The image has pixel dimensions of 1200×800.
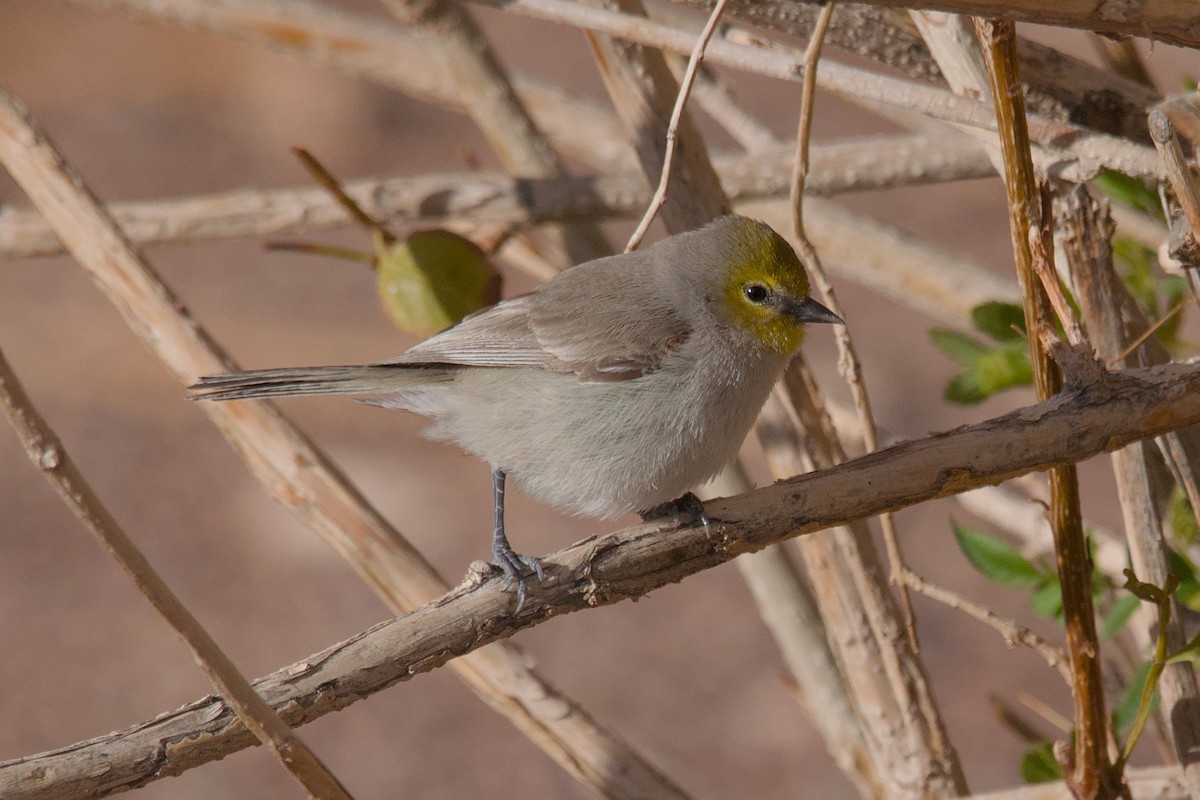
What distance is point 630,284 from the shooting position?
3186mm

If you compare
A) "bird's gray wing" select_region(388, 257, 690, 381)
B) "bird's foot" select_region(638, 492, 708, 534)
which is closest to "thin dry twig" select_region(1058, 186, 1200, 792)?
"bird's foot" select_region(638, 492, 708, 534)

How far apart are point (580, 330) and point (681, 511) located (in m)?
0.66

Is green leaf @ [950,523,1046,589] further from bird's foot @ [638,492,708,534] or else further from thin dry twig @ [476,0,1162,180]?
thin dry twig @ [476,0,1162,180]

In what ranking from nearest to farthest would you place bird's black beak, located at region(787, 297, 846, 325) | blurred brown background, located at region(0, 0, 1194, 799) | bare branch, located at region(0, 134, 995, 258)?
1. bird's black beak, located at region(787, 297, 846, 325)
2. bare branch, located at region(0, 134, 995, 258)
3. blurred brown background, located at region(0, 0, 1194, 799)

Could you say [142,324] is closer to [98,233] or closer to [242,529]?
[98,233]

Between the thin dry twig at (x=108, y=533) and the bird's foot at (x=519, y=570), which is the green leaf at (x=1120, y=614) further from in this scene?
the thin dry twig at (x=108, y=533)

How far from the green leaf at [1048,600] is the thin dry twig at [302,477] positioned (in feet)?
3.09

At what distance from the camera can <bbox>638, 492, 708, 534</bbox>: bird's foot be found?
7.43 ft

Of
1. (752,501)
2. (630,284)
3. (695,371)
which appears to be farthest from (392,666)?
(630,284)

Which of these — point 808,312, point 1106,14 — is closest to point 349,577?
point 808,312

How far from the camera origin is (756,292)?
312 centimetres

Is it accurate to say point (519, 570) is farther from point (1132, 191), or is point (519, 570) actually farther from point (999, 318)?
point (1132, 191)

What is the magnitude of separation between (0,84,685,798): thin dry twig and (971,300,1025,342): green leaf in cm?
132

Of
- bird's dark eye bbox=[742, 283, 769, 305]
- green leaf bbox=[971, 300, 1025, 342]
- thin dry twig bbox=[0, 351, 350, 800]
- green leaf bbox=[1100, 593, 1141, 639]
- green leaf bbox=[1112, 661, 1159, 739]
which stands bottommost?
thin dry twig bbox=[0, 351, 350, 800]
